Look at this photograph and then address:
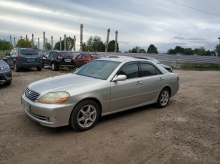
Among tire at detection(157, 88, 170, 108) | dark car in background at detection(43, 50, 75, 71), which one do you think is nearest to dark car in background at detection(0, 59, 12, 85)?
tire at detection(157, 88, 170, 108)

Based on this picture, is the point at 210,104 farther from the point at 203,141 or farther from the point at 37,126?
the point at 37,126

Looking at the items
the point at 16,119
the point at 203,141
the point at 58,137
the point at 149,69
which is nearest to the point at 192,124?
the point at 203,141

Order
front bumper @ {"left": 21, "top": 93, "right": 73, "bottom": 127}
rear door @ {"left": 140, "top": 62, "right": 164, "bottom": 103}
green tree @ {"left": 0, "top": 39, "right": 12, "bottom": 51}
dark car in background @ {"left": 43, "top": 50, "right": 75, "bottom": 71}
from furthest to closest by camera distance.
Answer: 1. green tree @ {"left": 0, "top": 39, "right": 12, "bottom": 51}
2. dark car in background @ {"left": 43, "top": 50, "right": 75, "bottom": 71}
3. rear door @ {"left": 140, "top": 62, "right": 164, "bottom": 103}
4. front bumper @ {"left": 21, "top": 93, "right": 73, "bottom": 127}

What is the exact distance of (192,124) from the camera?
5.59 m

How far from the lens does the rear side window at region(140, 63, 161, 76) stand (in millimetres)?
6259

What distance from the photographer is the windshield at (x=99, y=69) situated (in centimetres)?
554

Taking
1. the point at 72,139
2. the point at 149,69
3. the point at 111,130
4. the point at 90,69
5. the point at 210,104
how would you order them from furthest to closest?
the point at 210,104, the point at 149,69, the point at 90,69, the point at 111,130, the point at 72,139

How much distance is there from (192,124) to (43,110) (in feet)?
11.4

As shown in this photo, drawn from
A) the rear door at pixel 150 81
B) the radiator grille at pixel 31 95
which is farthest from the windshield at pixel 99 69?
the radiator grille at pixel 31 95

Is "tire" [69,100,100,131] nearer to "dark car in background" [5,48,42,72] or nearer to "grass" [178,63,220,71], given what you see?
"dark car in background" [5,48,42,72]

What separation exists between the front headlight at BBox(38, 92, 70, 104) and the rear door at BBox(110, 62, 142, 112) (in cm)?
118

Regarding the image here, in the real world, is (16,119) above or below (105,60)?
below

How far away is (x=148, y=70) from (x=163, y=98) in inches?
42.3

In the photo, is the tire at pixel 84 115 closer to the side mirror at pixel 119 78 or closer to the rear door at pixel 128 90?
the rear door at pixel 128 90
